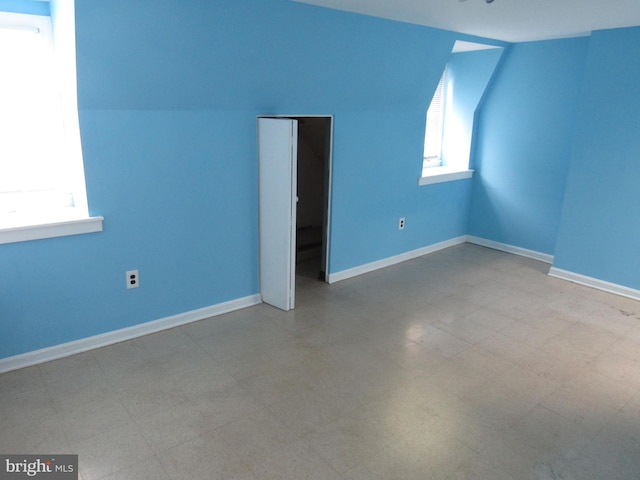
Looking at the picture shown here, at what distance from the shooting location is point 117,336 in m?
3.18

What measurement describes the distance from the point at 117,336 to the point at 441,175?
3.76 meters

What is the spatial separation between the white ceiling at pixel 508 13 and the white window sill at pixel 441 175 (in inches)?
60.7

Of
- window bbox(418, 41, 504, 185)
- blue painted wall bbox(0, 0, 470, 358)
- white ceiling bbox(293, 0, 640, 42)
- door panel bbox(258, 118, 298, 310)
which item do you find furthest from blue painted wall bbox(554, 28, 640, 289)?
door panel bbox(258, 118, 298, 310)

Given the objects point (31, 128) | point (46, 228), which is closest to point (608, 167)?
point (46, 228)

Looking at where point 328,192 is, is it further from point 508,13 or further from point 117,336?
point 117,336

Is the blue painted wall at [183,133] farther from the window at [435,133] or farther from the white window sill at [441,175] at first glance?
the window at [435,133]

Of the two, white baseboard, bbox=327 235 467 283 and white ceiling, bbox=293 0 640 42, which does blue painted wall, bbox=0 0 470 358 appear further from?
white baseboard, bbox=327 235 467 283

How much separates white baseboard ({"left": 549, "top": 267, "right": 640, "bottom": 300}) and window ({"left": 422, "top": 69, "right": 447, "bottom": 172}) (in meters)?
1.94

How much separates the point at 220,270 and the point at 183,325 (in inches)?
19.8

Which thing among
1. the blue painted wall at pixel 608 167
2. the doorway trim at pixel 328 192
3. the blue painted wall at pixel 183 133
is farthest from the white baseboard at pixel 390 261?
the blue painted wall at pixel 608 167

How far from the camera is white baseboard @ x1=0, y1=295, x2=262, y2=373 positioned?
112 inches

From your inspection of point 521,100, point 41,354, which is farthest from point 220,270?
point 521,100

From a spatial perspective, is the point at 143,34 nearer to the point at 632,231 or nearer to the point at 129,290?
the point at 129,290

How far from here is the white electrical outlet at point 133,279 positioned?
3.16 meters
